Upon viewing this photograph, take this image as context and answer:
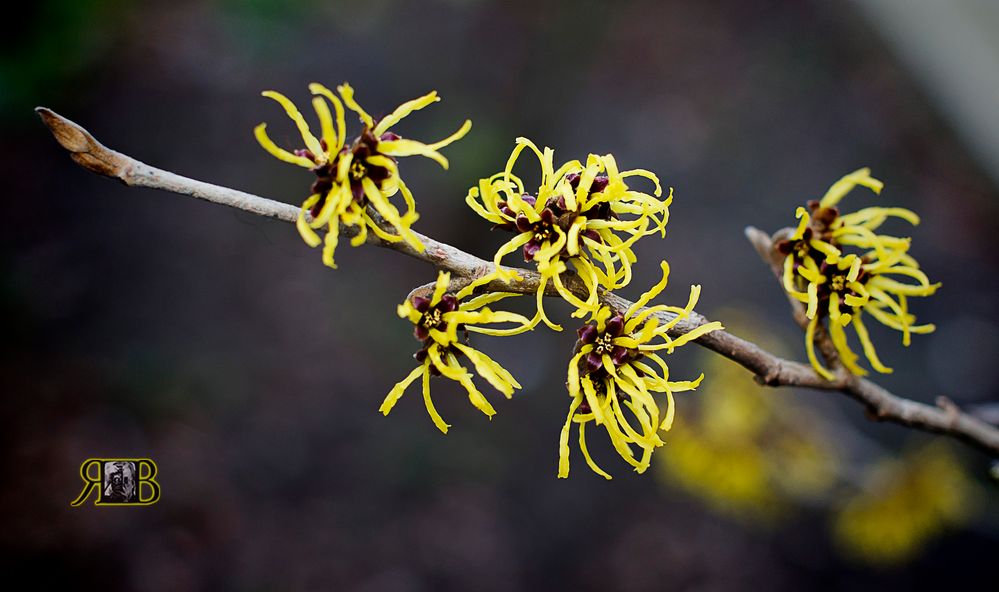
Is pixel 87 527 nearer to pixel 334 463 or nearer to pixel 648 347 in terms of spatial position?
pixel 334 463

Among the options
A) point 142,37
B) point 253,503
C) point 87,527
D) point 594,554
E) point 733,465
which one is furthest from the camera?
point 142,37

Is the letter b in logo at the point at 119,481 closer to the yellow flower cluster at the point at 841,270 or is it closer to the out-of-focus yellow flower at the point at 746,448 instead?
the yellow flower cluster at the point at 841,270

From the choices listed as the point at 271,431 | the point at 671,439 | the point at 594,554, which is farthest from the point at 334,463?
the point at 671,439

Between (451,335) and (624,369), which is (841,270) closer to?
(624,369)

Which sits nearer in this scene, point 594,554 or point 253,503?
point 253,503

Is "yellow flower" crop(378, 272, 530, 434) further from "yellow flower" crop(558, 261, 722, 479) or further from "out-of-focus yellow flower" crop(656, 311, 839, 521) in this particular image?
"out-of-focus yellow flower" crop(656, 311, 839, 521)

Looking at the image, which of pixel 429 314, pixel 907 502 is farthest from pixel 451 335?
pixel 907 502
